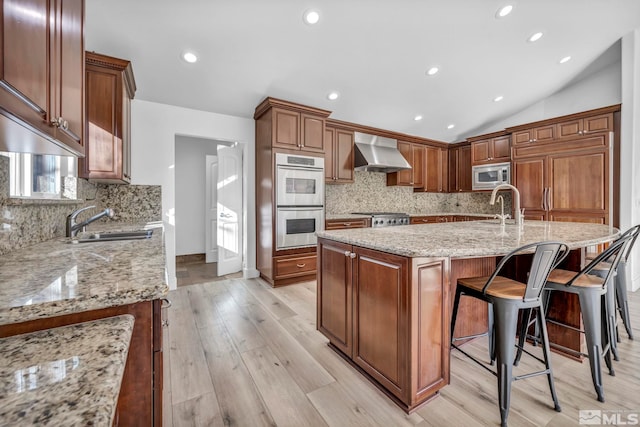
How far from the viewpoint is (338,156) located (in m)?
4.40

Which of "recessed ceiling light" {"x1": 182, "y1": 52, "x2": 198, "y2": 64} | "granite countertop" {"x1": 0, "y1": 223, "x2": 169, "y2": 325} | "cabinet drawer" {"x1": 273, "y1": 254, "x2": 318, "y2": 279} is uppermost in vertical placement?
"recessed ceiling light" {"x1": 182, "y1": 52, "x2": 198, "y2": 64}

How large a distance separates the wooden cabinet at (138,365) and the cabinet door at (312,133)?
319 centimetres

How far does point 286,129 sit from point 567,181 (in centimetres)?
410

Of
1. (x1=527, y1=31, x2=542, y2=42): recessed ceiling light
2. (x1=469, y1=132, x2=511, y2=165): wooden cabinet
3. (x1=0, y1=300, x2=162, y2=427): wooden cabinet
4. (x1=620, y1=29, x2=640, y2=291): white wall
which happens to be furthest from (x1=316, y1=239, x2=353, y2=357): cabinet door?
(x1=469, y1=132, x2=511, y2=165): wooden cabinet

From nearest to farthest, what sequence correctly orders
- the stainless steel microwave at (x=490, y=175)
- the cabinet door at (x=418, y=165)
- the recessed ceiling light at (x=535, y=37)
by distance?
1. the recessed ceiling light at (x=535, y=37)
2. the stainless steel microwave at (x=490, y=175)
3. the cabinet door at (x=418, y=165)

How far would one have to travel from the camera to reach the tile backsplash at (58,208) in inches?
51.0

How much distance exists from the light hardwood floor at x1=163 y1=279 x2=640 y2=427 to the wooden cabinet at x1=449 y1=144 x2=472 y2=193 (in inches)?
140

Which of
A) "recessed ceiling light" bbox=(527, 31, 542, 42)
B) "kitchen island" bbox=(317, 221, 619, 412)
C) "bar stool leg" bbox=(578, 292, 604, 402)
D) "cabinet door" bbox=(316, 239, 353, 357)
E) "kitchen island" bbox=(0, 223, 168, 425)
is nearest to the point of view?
"kitchen island" bbox=(0, 223, 168, 425)

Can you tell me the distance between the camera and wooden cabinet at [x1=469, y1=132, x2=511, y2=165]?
4.79 metres

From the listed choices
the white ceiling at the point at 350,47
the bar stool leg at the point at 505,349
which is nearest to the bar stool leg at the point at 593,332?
the bar stool leg at the point at 505,349

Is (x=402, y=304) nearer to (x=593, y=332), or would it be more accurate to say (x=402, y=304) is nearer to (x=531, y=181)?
(x=593, y=332)

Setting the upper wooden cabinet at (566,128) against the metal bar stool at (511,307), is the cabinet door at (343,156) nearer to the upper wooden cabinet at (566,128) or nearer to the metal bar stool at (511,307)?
the upper wooden cabinet at (566,128)

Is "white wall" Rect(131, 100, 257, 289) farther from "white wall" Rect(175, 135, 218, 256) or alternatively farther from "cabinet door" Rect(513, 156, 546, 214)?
"cabinet door" Rect(513, 156, 546, 214)

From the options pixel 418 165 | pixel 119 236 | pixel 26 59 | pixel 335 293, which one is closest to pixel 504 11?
pixel 418 165
